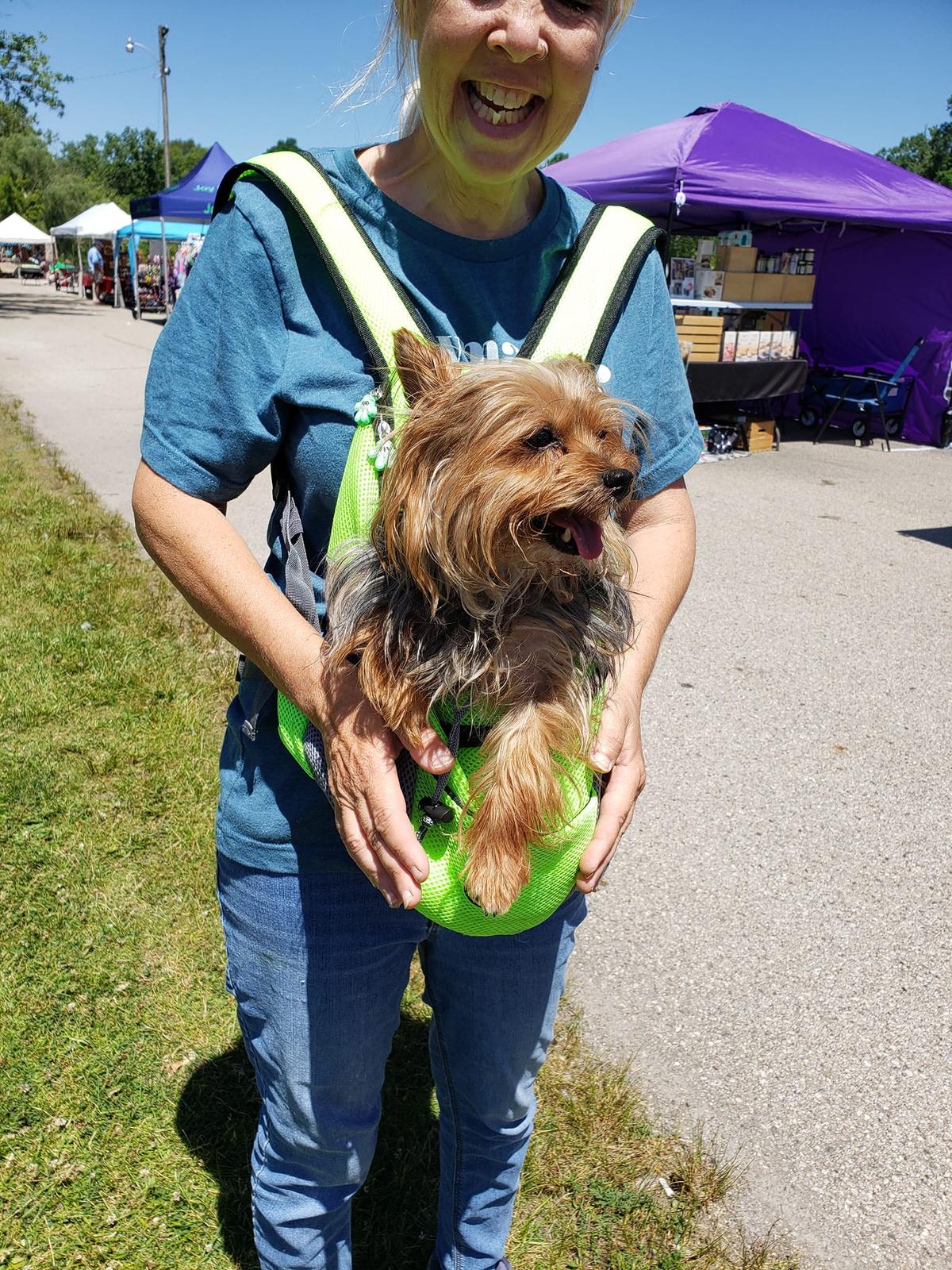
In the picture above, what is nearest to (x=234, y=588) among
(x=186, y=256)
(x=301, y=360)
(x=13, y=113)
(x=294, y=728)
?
(x=294, y=728)

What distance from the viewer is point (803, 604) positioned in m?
7.21

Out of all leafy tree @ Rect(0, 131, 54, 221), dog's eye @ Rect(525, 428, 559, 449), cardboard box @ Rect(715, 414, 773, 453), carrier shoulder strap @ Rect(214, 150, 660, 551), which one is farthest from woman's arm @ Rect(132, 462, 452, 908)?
leafy tree @ Rect(0, 131, 54, 221)

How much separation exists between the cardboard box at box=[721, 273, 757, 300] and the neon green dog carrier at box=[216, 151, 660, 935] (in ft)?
39.7

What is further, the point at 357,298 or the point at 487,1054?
the point at 487,1054

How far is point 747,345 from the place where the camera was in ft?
41.6

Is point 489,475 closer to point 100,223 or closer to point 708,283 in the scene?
point 708,283

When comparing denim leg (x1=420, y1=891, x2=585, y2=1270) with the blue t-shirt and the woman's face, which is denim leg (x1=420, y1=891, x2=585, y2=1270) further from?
the woman's face

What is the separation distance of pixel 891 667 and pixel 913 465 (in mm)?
7622

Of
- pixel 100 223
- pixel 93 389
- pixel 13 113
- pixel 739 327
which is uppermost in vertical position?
pixel 13 113

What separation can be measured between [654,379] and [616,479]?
1.08ft

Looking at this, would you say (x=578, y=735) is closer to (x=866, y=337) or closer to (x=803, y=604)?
(x=803, y=604)

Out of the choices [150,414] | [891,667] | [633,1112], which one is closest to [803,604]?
[891,667]

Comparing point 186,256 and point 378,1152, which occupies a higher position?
point 186,256

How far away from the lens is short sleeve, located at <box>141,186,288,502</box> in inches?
56.2
